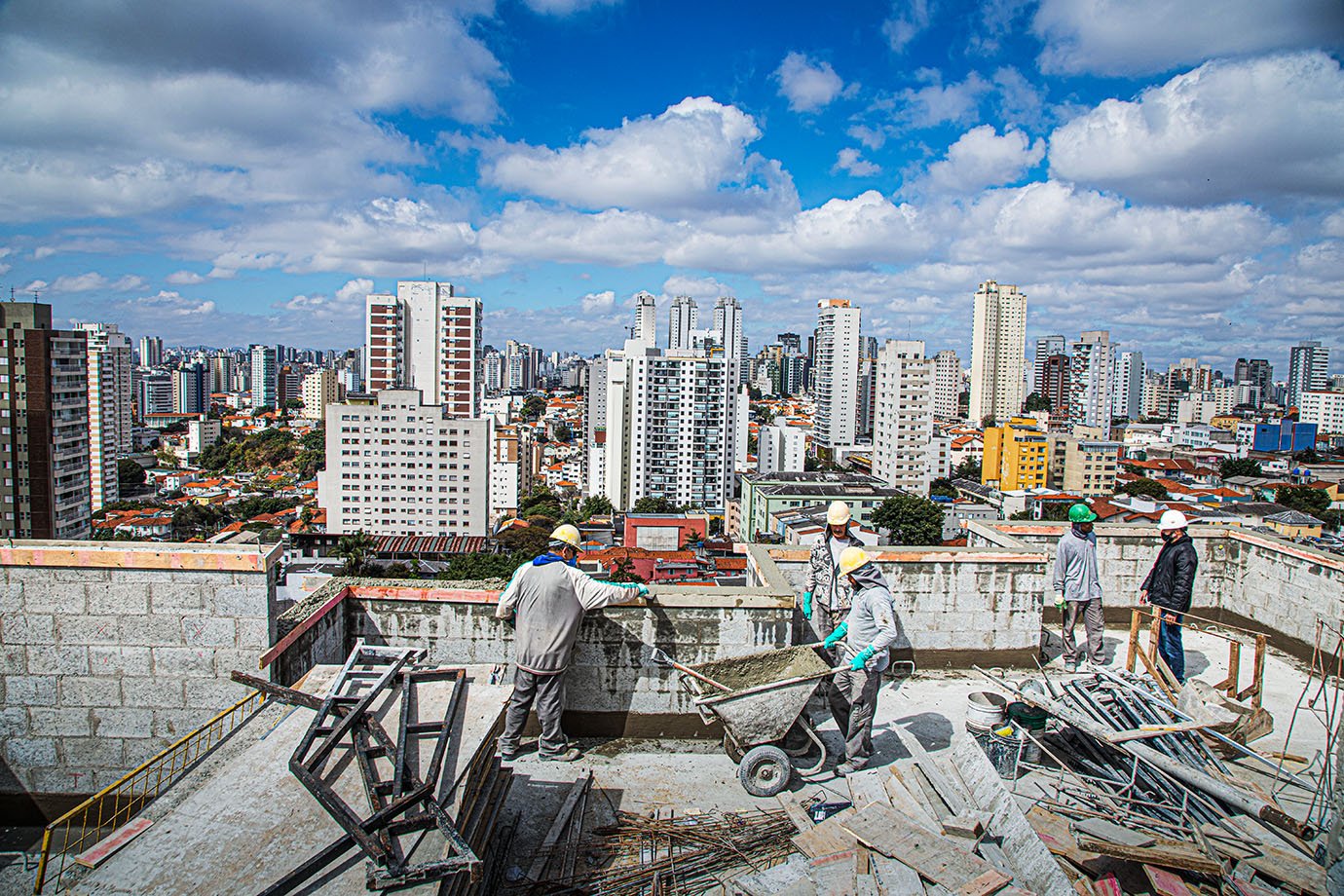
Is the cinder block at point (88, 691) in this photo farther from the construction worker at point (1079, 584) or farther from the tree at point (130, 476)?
the tree at point (130, 476)

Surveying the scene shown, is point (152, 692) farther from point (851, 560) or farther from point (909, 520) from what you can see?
point (909, 520)

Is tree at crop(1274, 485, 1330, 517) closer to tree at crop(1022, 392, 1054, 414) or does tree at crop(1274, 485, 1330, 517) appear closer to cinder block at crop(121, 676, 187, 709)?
tree at crop(1022, 392, 1054, 414)

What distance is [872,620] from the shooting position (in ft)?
14.2

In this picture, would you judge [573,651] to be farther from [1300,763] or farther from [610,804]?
[1300,763]

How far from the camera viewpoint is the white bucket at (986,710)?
4566 millimetres

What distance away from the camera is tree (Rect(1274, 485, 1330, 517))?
2355 inches

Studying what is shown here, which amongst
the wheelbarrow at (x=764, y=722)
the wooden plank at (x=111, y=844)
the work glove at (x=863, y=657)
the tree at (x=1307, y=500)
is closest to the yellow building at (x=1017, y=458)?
the tree at (x=1307, y=500)

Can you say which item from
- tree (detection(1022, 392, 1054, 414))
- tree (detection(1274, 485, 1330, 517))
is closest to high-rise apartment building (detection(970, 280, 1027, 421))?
tree (detection(1022, 392, 1054, 414))

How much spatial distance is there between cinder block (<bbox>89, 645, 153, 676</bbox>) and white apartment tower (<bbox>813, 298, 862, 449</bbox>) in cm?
9307

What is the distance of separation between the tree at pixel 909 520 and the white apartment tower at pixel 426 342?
33.7 m

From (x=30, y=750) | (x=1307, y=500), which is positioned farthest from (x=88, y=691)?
(x=1307, y=500)

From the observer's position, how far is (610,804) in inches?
158

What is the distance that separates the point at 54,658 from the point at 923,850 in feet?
15.7

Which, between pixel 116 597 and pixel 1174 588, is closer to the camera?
pixel 116 597
